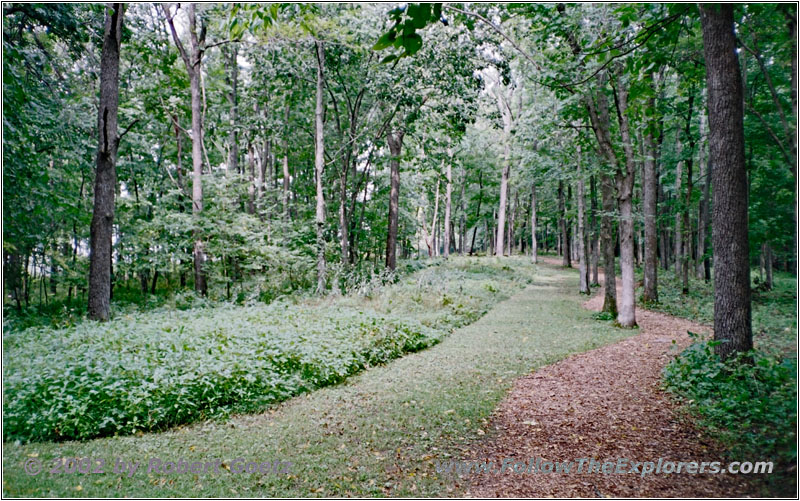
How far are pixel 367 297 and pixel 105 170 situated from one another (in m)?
6.79

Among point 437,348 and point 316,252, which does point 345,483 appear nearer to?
point 437,348

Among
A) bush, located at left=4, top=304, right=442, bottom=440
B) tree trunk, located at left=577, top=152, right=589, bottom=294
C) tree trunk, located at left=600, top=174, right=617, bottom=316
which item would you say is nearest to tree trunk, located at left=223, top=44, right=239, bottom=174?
bush, located at left=4, top=304, right=442, bottom=440

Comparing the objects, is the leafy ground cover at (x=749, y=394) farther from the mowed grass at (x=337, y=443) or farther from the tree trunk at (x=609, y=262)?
the tree trunk at (x=609, y=262)

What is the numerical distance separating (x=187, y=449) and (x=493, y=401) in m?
3.62

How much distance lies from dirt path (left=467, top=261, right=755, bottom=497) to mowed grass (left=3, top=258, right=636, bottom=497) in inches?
13.6

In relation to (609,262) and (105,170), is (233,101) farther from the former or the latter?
(609,262)

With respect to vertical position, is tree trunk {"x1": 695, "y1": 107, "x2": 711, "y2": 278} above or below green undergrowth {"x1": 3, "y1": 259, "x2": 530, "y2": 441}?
above

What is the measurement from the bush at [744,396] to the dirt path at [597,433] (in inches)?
10.2

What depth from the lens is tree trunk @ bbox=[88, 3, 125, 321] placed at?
7488mm

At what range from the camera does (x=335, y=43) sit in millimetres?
13148

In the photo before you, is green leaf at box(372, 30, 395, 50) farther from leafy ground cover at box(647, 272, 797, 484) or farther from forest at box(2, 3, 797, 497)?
leafy ground cover at box(647, 272, 797, 484)

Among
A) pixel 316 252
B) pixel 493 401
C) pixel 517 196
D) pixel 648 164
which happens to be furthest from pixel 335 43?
pixel 517 196

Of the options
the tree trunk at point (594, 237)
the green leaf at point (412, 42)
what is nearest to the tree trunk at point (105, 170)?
the green leaf at point (412, 42)

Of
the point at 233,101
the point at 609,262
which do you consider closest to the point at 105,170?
the point at 233,101
